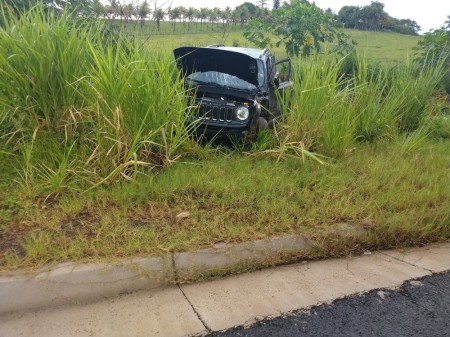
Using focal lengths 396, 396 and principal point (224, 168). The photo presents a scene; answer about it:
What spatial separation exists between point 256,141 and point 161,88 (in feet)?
5.09

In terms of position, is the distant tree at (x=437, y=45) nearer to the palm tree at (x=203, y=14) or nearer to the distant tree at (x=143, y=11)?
the palm tree at (x=203, y=14)

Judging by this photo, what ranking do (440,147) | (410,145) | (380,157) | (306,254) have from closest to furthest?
(306,254)
(380,157)
(410,145)
(440,147)

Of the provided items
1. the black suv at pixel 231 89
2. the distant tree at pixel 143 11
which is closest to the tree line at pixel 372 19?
the black suv at pixel 231 89

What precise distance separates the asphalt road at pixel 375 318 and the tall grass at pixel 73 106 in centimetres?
198

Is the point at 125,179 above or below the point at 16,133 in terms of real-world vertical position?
below

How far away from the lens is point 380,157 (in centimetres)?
504

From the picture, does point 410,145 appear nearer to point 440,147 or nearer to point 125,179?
point 440,147

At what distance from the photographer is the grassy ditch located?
124 inches

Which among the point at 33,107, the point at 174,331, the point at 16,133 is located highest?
the point at 33,107

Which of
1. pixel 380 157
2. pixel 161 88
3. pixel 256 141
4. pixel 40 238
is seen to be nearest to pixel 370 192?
pixel 380 157

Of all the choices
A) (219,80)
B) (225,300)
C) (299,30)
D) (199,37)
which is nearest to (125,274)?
(225,300)

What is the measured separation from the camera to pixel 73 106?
4016 mm

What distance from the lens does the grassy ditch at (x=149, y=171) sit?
3.15 meters

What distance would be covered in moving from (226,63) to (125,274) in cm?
389
